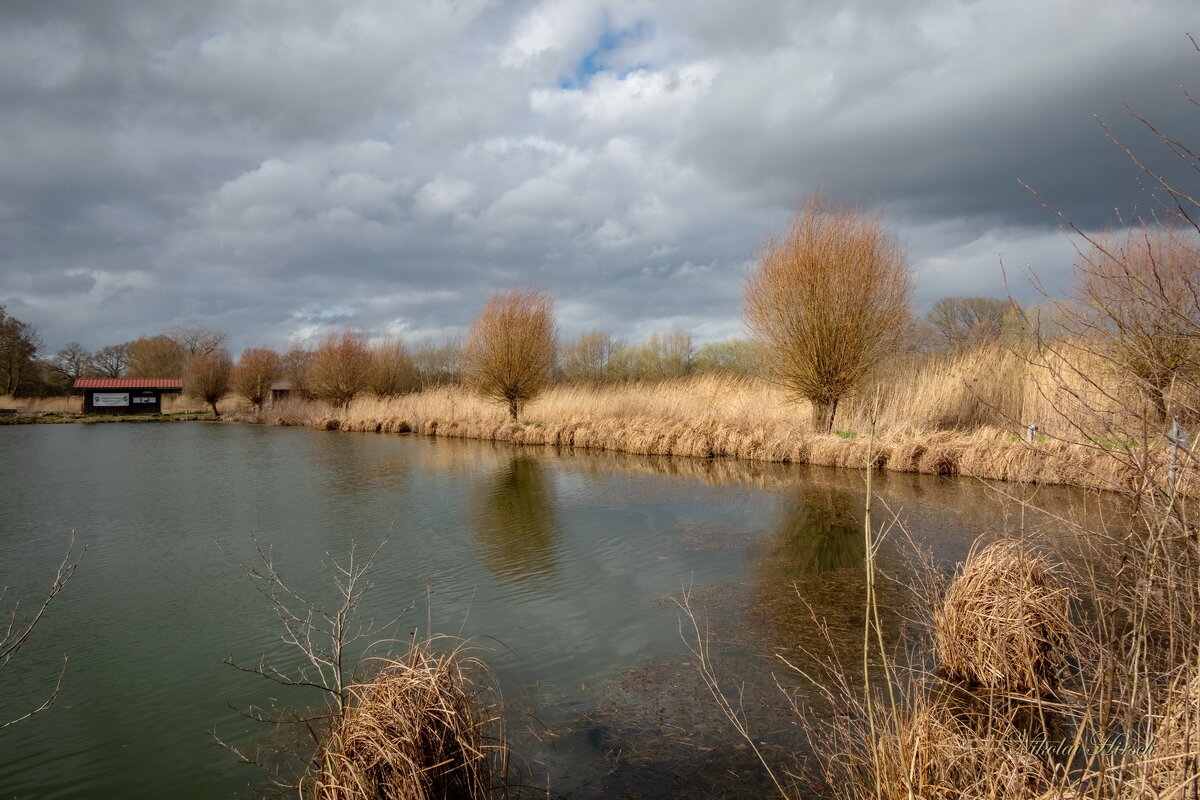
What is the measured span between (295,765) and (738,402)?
15251 millimetres

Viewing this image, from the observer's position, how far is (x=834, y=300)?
14391mm

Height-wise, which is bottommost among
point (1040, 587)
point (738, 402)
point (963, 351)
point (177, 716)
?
point (177, 716)

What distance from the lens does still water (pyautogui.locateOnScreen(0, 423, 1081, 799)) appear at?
376 centimetres

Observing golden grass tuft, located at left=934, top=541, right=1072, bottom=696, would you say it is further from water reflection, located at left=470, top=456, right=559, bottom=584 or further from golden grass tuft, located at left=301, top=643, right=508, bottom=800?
water reflection, located at left=470, top=456, right=559, bottom=584

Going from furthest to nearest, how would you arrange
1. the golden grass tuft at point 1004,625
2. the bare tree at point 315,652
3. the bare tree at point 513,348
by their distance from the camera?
the bare tree at point 513,348
the golden grass tuft at point 1004,625
the bare tree at point 315,652

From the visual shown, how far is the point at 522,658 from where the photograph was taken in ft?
16.2

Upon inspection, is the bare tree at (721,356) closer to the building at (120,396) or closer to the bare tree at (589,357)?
the bare tree at (589,357)

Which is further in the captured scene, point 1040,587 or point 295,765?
point 1040,587

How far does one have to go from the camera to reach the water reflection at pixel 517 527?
288 inches

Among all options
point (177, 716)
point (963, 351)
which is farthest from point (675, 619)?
point (963, 351)

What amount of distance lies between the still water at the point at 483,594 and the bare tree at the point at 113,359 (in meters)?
46.7

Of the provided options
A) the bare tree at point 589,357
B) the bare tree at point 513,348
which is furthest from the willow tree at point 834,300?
the bare tree at point 589,357

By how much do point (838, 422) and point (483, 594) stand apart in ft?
39.8

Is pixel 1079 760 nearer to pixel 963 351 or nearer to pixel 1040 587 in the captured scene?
pixel 1040 587
